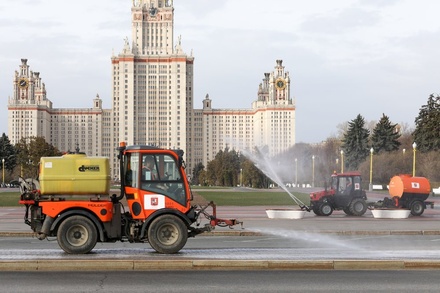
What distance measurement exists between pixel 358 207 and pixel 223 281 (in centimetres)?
2140

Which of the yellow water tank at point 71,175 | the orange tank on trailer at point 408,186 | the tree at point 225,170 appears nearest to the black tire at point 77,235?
the yellow water tank at point 71,175

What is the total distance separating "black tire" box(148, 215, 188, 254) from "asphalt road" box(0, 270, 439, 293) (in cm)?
239

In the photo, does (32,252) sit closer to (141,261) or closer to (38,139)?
(141,261)

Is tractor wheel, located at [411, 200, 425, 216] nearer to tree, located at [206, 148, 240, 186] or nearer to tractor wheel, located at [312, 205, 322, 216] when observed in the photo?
tractor wheel, located at [312, 205, 322, 216]

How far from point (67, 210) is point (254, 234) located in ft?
25.6

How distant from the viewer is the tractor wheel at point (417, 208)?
33.4 m

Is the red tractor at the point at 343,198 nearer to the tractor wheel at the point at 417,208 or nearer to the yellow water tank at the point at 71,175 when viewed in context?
the tractor wheel at the point at 417,208

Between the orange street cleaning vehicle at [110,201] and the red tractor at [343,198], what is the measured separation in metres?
17.6

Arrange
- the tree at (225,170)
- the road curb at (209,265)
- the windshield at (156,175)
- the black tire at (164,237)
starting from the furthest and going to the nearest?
the tree at (225,170), the windshield at (156,175), the black tire at (164,237), the road curb at (209,265)

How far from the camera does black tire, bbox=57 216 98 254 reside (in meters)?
15.7

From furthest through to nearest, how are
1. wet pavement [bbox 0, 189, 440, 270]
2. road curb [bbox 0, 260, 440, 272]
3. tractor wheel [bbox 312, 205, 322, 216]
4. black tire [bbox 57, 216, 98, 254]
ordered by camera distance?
tractor wheel [bbox 312, 205, 322, 216] < black tire [bbox 57, 216, 98, 254] < wet pavement [bbox 0, 189, 440, 270] < road curb [bbox 0, 260, 440, 272]

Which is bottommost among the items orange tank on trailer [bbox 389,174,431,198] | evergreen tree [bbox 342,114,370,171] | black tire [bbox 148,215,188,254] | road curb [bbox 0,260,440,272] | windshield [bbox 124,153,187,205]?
road curb [bbox 0,260,440,272]

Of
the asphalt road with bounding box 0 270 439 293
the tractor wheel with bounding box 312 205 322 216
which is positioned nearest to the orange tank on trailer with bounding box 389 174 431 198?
the tractor wheel with bounding box 312 205 322 216

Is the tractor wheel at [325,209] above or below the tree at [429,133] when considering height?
below
